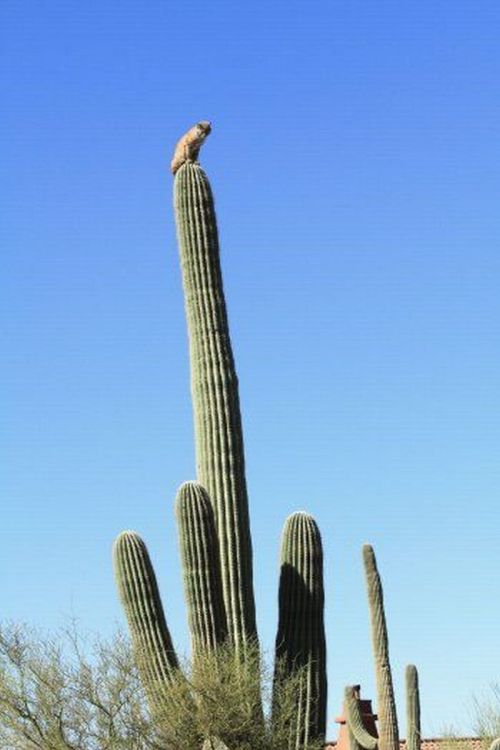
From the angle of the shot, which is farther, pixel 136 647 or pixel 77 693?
pixel 77 693

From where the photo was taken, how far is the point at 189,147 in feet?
74.7

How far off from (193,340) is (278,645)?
4383mm

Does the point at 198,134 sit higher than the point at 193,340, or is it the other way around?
the point at 198,134

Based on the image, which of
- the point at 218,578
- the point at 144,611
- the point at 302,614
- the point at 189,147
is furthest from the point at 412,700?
the point at 189,147

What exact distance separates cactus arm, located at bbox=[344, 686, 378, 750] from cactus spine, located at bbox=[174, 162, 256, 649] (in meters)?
5.74

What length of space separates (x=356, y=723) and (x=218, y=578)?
7122 millimetres

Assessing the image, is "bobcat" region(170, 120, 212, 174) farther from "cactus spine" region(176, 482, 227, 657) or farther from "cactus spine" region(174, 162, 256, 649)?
"cactus spine" region(176, 482, 227, 657)

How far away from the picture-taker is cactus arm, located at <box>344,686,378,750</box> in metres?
25.8

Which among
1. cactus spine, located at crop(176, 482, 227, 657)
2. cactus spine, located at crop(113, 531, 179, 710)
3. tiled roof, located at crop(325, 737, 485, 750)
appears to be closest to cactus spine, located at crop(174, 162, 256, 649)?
cactus spine, located at crop(176, 482, 227, 657)

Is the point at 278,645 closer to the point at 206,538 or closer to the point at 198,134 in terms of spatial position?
the point at 206,538

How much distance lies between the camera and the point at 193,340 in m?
21.6

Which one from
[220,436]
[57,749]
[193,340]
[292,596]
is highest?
[193,340]

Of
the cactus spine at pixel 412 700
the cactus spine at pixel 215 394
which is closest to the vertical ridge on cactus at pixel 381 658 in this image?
the cactus spine at pixel 412 700

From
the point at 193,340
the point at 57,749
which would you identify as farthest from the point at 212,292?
the point at 57,749
